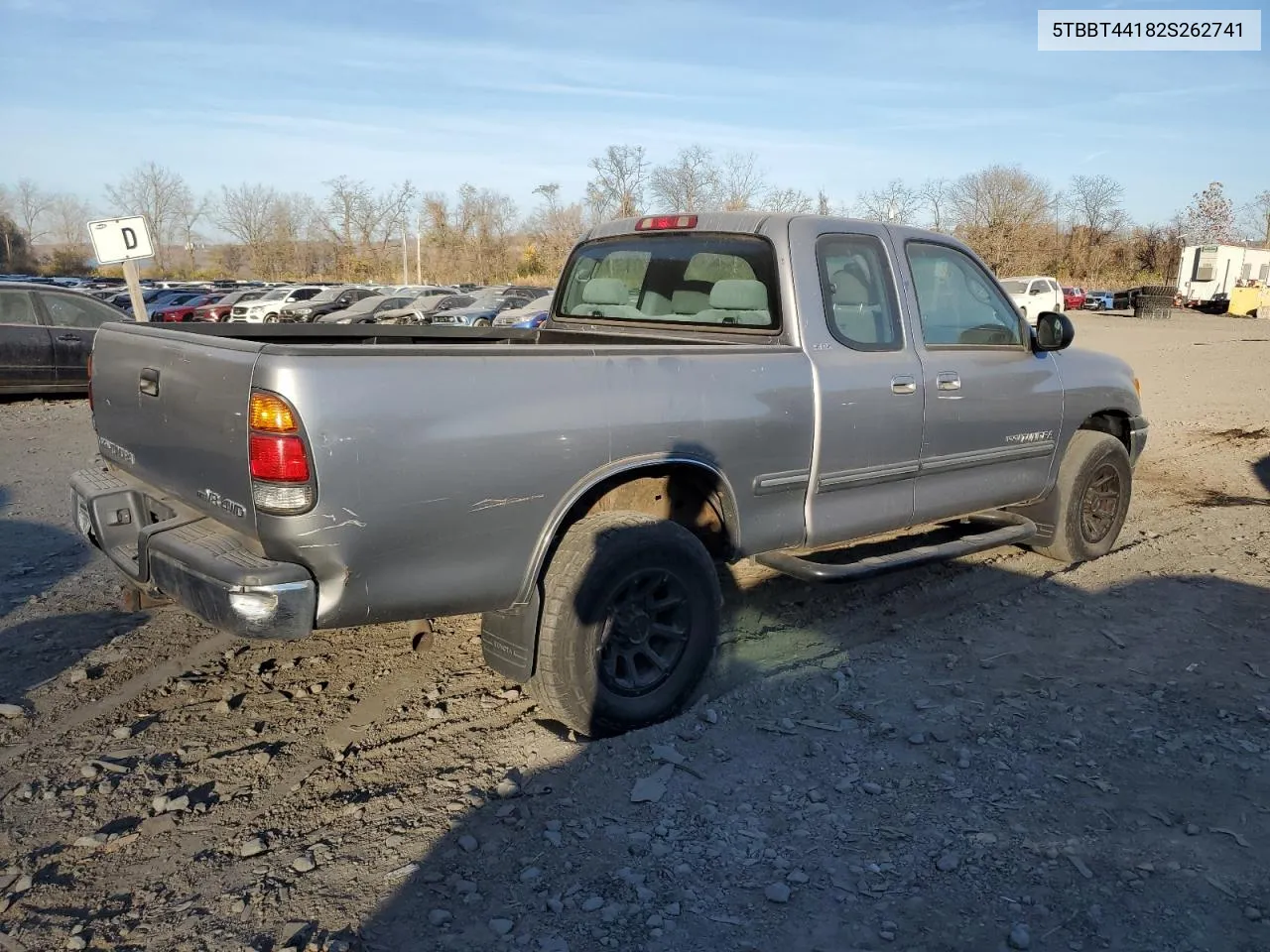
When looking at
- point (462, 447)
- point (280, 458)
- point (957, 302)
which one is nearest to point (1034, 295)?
point (957, 302)

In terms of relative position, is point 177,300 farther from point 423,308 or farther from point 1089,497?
point 1089,497

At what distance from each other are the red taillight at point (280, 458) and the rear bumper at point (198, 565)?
0.29 metres

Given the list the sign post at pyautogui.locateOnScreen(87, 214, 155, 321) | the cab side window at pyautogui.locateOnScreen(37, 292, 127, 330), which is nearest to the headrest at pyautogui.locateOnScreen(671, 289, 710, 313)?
the sign post at pyautogui.locateOnScreen(87, 214, 155, 321)

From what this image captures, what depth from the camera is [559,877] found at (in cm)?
293

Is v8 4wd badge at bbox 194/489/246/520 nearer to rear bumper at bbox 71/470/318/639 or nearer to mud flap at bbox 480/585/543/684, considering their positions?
rear bumper at bbox 71/470/318/639

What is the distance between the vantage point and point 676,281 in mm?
5043

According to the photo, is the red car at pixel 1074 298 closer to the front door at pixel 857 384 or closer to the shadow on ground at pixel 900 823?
the front door at pixel 857 384

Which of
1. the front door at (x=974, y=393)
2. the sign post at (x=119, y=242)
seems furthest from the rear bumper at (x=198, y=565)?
the sign post at (x=119, y=242)

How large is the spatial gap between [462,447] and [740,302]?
1889 millimetres

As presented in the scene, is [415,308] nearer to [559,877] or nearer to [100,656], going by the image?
[100,656]

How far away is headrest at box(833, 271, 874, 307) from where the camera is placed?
4598mm

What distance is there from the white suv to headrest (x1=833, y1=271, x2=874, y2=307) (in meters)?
29.9

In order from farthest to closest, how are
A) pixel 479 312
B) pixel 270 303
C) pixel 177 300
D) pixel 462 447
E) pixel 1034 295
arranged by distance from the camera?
pixel 177 300, pixel 270 303, pixel 1034 295, pixel 479 312, pixel 462 447

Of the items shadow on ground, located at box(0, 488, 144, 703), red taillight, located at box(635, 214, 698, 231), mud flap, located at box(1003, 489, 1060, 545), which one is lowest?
shadow on ground, located at box(0, 488, 144, 703)
